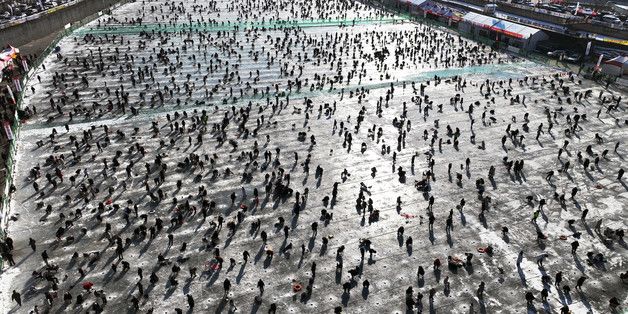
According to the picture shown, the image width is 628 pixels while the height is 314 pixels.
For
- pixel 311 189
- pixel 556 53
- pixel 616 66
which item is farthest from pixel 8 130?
pixel 556 53

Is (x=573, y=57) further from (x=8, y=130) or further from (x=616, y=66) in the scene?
(x=8, y=130)

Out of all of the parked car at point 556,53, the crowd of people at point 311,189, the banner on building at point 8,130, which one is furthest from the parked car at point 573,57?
the banner on building at point 8,130

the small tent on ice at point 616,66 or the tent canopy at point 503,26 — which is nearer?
the small tent on ice at point 616,66

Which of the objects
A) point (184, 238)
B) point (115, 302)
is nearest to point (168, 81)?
point (184, 238)

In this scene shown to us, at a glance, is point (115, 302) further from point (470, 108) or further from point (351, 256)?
point (470, 108)

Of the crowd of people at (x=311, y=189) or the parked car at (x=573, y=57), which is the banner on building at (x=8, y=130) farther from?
the parked car at (x=573, y=57)

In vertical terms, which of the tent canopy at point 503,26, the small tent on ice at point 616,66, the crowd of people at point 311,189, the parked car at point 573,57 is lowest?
the crowd of people at point 311,189

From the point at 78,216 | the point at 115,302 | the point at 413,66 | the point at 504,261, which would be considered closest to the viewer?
the point at 115,302
